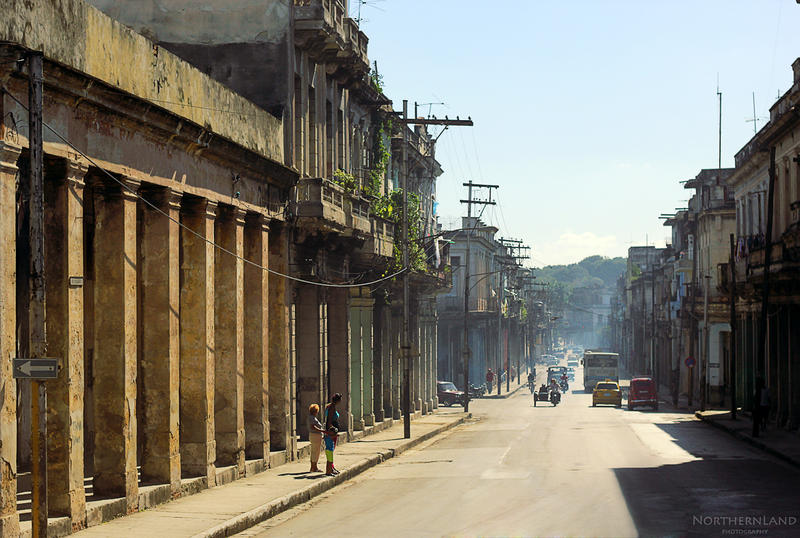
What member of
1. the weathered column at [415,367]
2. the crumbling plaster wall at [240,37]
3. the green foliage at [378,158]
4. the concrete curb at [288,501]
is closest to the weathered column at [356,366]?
the green foliage at [378,158]

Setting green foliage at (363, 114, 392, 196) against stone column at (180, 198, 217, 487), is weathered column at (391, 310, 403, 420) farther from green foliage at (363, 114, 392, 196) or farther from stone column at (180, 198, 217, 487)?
stone column at (180, 198, 217, 487)

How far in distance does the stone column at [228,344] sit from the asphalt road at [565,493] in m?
2.39

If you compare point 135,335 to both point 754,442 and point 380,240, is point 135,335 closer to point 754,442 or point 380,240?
point 380,240

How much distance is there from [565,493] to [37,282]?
36.0 ft

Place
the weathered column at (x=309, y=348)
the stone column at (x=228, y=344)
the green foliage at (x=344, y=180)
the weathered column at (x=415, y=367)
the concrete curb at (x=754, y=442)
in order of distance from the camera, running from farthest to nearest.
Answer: the weathered column at (x=415, y=367), the green foliage at (x=344, y=180), the weathered column at (x=309, y=348), the concrete curb at (x=754, y=442), the stone column at (x=228, y=344)

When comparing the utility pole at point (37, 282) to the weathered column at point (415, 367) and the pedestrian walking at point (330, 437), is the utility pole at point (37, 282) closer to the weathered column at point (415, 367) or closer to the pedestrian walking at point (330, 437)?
the pedestrian walking at point (330, 437)

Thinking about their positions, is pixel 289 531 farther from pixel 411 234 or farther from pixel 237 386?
pixel 411 234

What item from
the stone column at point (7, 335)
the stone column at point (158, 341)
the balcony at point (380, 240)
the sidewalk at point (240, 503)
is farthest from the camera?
the balcony at point (380, 240)

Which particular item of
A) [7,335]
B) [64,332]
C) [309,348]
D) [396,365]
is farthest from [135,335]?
[396,365]

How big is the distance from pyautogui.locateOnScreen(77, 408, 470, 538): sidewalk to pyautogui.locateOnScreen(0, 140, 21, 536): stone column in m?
1.84

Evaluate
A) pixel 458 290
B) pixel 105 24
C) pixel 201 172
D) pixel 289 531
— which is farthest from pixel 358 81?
pixel 458 290

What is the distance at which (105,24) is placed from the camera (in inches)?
706

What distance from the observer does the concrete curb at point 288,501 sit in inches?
656

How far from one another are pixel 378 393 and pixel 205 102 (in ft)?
69.1
